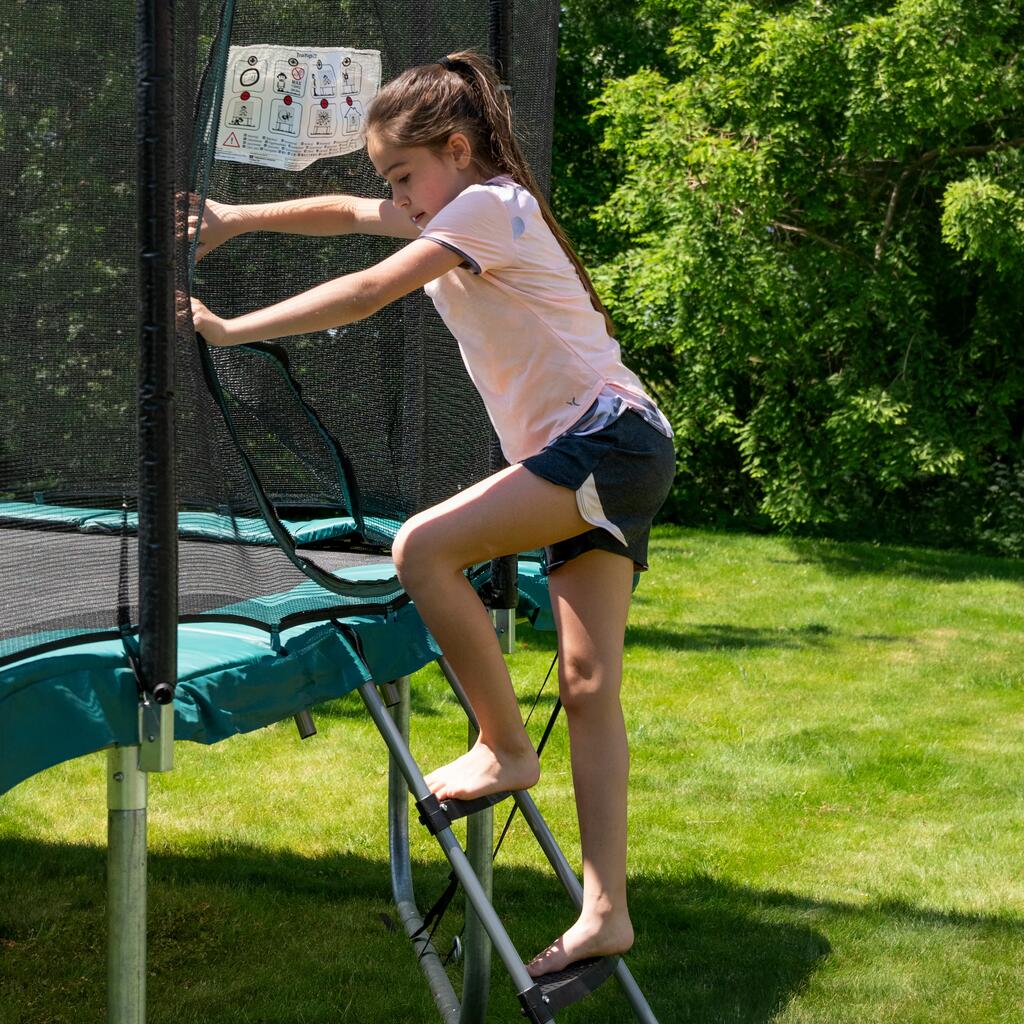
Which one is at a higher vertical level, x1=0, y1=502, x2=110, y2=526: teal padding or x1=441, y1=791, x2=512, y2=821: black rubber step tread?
x1=0, y1=502, x2=110, y2=526: teal padding

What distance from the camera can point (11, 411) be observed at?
1990 mm

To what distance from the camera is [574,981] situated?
2.12 meters

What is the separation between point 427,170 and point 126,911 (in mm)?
1158

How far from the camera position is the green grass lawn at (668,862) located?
314cm

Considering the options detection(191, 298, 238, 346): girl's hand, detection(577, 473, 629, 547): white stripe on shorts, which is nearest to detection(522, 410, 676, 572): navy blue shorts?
detection(577, 473, 629, 547): white stripe on shorts

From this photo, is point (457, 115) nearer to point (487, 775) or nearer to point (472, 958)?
point (487, 775)

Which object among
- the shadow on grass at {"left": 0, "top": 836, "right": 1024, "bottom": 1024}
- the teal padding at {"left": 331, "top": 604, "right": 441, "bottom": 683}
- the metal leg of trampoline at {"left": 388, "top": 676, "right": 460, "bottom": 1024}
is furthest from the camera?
the metal leg of trampoline at {"left": 388, "top": 676, "right": 460, "bottom": 1024}

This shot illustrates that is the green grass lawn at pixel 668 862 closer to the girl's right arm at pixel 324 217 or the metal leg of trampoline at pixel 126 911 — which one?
the metal leg of trampoline at pixel 126 911

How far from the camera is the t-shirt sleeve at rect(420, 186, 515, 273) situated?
204cm

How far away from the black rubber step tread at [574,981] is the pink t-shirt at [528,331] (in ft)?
2.57

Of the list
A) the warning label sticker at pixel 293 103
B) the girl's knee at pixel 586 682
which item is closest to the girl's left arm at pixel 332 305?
the warning label sticker at pixel 293 103

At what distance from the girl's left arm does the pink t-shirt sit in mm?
123

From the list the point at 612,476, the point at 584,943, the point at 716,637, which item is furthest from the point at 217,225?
the point at 716,637

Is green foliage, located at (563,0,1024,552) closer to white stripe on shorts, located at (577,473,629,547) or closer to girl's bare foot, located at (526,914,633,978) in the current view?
white stripe on shorts, located at (577,473,629,547)
